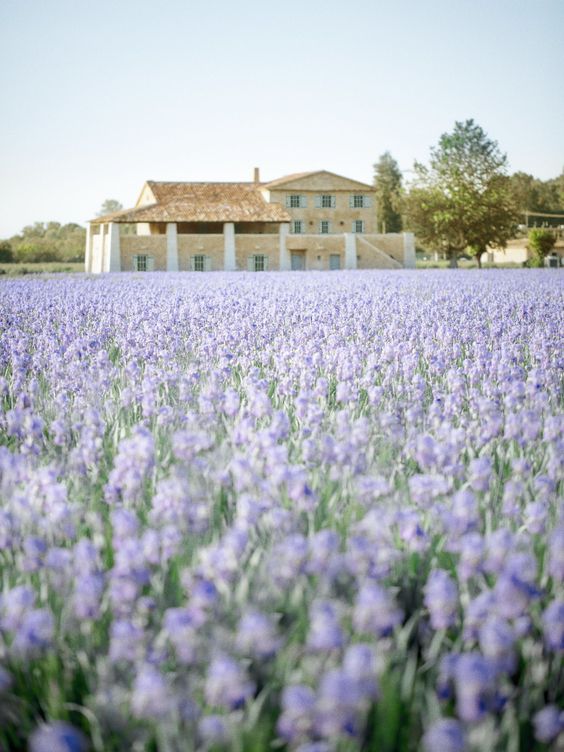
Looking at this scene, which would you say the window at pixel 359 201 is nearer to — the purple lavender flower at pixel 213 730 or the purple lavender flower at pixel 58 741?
the purple lavender flower at pixel 213 730

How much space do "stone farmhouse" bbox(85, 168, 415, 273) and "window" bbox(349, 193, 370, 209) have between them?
70 mm

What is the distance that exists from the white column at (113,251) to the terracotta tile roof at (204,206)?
101cm

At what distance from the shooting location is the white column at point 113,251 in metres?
42.3

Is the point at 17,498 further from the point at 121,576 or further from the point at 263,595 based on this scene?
the point at 263,595

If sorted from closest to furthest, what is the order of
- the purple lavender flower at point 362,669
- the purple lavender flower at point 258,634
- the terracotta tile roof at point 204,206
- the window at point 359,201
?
the purple lavender flower at point 362,669, the purple lavender flower at point 258,634, the terracotta tile roof at point 204,206, the window at point 359,201

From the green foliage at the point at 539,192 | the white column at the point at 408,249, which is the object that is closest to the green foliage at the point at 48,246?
the white column at the point at 408,249

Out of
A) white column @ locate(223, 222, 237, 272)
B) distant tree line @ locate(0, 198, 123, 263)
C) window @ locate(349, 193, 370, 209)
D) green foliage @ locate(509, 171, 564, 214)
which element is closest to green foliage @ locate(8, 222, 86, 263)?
distant tree line @ locate(0, 198, 123, 263)

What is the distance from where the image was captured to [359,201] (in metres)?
54.2

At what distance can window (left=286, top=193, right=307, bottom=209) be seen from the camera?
52.7m

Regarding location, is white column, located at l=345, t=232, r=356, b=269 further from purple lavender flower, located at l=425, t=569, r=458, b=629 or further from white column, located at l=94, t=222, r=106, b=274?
purple lavender flower, located at l=425, t=569, r=458, b=629

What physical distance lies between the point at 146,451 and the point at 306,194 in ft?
171

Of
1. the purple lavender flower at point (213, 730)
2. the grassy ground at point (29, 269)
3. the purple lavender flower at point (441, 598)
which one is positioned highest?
the grassy ground at point (29, 269)

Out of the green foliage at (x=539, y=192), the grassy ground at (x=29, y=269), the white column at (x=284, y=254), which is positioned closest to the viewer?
the grassy ground at (x=29, y=269)

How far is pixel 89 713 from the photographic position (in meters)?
1.73
